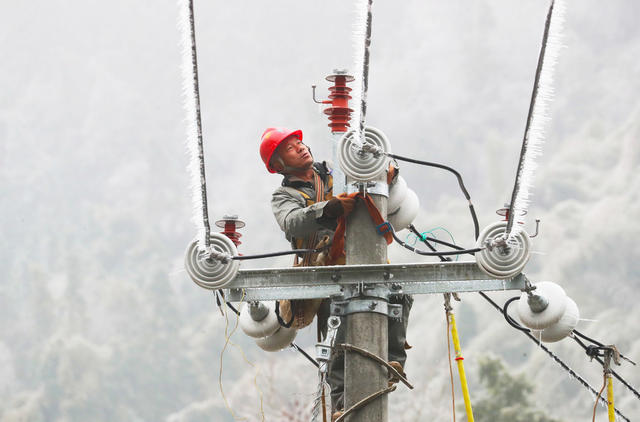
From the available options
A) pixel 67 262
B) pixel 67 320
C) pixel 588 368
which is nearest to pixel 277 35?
pixel 67 262

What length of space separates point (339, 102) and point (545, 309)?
7.97ft

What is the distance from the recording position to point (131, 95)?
180500 millimetres

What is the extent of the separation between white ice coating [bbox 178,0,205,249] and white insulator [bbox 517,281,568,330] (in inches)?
102

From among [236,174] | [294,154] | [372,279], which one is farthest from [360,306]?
[236,174]

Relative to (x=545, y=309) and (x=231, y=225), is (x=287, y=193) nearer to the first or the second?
(x=231, y=225)

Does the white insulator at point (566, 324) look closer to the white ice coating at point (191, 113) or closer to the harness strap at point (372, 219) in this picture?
the harness strap at point (372, 219)

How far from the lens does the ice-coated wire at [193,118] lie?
7570 millimetres

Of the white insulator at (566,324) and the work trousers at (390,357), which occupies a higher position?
the white insulator at (566,324)

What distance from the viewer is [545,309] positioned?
28.0 feet

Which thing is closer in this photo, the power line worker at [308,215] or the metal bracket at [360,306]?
the metal bracket at [360,306]

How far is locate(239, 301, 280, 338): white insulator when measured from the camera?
9.52 m

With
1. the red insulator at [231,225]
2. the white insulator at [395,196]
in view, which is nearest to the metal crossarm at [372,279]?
the white insulator at [395,196]

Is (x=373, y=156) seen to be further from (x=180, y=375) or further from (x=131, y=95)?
(x=131, y=95)

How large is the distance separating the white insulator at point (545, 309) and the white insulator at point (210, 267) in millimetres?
2318
